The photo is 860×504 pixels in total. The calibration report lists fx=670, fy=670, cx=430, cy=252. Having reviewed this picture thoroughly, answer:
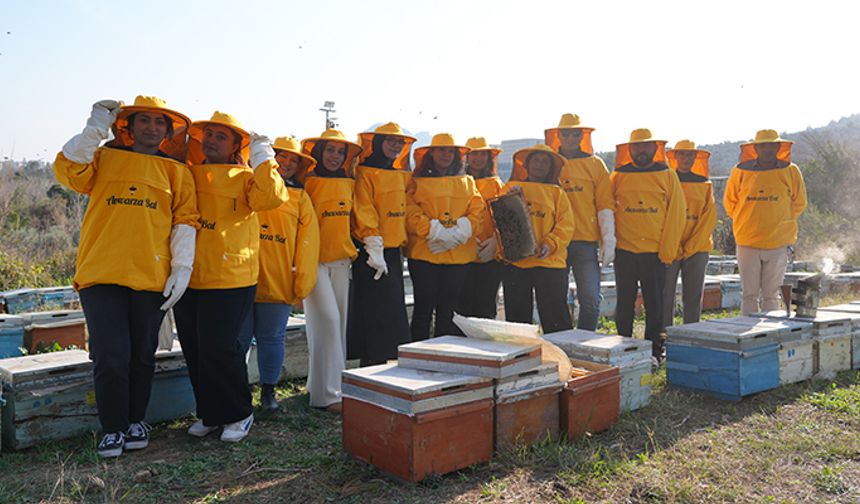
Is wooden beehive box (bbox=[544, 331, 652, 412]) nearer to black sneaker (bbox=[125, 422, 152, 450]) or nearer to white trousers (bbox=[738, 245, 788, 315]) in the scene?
black sneaker (bbox=[125, 422, 152, 450])

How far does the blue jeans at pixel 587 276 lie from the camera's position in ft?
19.1

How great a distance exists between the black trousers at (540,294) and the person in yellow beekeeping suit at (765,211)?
8.00 ft

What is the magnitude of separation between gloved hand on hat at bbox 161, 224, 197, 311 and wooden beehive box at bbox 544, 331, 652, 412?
7.64 feet

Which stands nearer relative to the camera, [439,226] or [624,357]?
[624,357]

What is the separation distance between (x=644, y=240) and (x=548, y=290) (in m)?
1.11

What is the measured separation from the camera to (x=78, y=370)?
396 centimetres

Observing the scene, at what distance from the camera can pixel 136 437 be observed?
3.81 metres

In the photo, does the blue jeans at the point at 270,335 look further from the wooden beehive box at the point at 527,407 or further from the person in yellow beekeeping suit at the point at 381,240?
the wooden beehive box at the point at 527,407

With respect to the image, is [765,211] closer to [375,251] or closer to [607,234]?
[607,234]

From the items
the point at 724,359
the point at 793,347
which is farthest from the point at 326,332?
the point at 793,347

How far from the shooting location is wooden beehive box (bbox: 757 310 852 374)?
528 centimetres

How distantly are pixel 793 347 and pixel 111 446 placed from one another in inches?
186

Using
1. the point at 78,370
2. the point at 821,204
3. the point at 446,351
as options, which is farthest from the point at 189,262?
the point at 821,204

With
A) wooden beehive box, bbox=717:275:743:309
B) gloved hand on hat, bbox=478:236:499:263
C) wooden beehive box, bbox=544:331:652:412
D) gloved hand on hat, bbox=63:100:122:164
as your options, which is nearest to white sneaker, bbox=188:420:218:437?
gloved hand on hat, bbox=63:100:122:164
